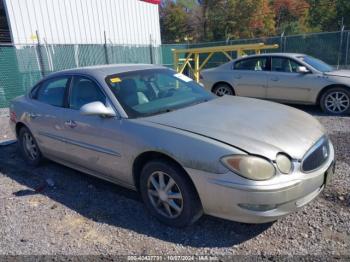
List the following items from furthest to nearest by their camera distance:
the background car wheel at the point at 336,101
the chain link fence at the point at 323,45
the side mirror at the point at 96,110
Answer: the chain link fence at the point at 323,45 → the background car wheel at the point at 336,101 → the side mirror at the point at 96,110

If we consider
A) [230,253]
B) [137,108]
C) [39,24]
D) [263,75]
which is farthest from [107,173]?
[39,24]

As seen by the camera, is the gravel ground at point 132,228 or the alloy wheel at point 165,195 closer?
the gravel ground at point 132,228

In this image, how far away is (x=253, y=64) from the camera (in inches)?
332

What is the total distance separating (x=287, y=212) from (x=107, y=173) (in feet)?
6.50

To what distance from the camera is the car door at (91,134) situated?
11.2 feet

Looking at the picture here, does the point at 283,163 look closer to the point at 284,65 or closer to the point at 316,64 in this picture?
the point at 284,65

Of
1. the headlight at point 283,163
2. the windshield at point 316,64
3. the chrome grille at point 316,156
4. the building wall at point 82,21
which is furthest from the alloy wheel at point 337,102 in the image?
the building wall at point 82,21

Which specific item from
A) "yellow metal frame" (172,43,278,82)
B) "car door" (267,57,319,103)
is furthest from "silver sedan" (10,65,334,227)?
"yellow metal frame" (172,43,278,82)

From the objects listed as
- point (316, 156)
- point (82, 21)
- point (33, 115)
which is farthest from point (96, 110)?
point (82, 21)

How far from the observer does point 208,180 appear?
269cm

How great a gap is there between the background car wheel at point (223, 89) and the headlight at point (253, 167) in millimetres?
6397

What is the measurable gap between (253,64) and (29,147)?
5835mm

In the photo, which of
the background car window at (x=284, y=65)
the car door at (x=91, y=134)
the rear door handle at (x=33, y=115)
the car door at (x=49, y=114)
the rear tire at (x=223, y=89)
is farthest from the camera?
the rear tire at (x=223, y=89)

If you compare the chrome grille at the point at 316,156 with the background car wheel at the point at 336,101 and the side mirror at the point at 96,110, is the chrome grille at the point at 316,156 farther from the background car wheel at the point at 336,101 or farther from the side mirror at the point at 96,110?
the background car wheel at the point at 336,101
